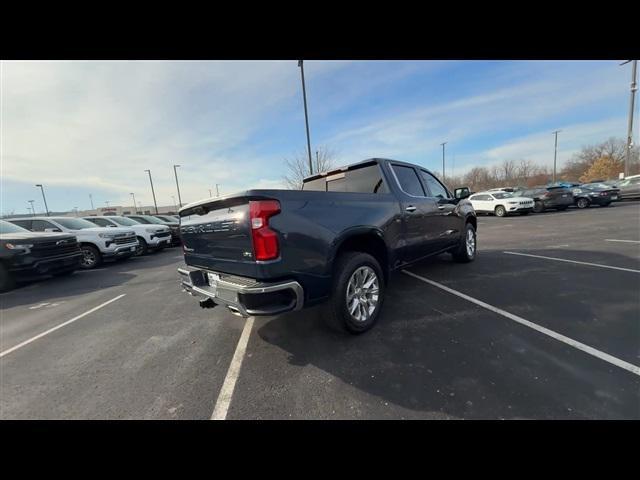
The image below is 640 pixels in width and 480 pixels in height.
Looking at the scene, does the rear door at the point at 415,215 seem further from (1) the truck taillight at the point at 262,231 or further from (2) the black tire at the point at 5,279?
(2) the black tire at the point at 5,279

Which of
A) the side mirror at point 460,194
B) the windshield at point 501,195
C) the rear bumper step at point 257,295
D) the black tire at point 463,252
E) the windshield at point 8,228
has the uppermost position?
the windshield at point 8,228

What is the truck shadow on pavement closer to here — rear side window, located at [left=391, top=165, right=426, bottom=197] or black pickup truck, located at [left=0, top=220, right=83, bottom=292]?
rear side window, located at [left=391, top=165, right=426, bottom=197]

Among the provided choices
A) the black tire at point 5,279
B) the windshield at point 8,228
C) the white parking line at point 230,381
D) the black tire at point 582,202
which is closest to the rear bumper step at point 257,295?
the white parking line at point 230,381

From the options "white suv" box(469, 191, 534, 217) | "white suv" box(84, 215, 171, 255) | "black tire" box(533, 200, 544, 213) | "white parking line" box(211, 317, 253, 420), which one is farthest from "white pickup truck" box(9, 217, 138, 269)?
"black tire" box(533, 200, 544, 213)

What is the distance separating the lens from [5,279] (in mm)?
6281

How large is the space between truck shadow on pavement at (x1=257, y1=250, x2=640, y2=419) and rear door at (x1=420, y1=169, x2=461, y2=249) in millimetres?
1007

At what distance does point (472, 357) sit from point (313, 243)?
1871 mm

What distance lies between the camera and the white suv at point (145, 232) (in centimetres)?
1087

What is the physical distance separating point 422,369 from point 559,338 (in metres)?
1.59

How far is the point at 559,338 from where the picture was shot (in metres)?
2.62

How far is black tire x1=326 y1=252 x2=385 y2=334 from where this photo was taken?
2.74m
